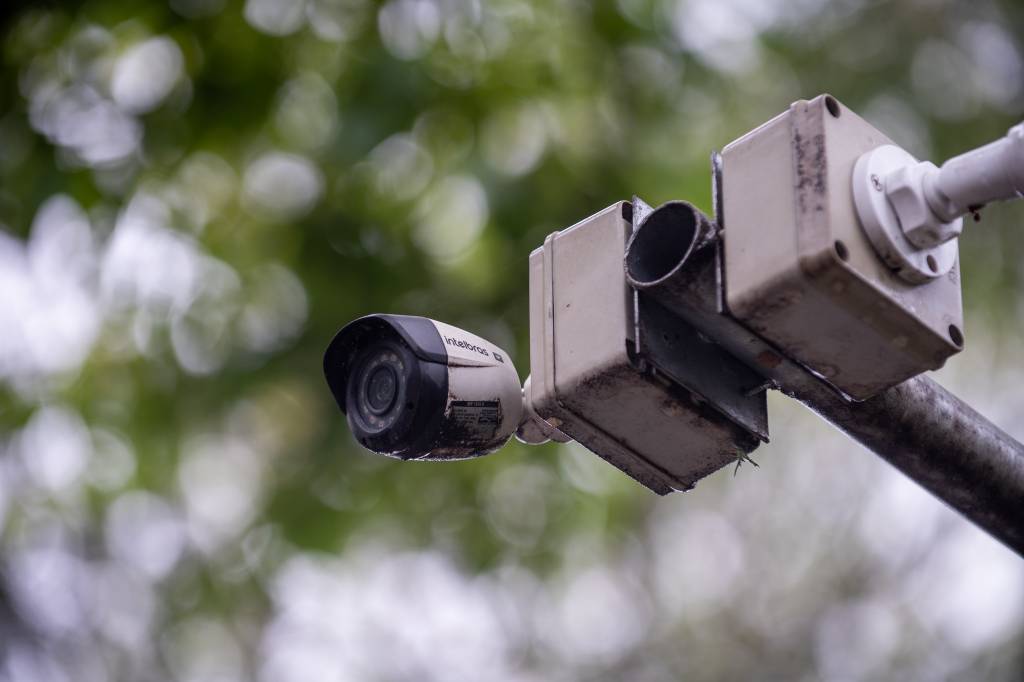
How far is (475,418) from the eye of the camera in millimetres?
1482

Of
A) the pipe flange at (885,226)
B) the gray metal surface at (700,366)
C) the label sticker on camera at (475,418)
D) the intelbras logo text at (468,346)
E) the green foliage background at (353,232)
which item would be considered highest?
the pipe flange at (885,226)

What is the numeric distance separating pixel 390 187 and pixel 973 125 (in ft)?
6.41

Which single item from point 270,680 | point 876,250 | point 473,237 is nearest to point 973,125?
point 473,237

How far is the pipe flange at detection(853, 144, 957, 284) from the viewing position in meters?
1.19

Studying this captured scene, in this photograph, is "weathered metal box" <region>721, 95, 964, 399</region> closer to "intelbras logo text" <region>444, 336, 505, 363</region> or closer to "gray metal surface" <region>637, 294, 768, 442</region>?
"gray metal surface" <region>637, 294, 768, 442</region>

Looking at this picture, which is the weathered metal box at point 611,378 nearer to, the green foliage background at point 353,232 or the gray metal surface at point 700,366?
the gray metal surface at point 700,366

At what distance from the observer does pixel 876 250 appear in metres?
1.20

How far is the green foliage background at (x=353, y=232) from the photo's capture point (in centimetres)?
264

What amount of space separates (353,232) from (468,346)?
1536 mm

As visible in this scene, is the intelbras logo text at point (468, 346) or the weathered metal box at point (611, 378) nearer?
the weathered metal box at point (611, 378)

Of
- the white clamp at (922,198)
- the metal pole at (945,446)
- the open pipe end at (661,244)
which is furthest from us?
the metal pole at (945,446)

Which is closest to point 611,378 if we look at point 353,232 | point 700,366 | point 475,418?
point 700,366

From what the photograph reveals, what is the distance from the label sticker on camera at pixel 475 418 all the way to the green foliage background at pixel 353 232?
1241 millimetres

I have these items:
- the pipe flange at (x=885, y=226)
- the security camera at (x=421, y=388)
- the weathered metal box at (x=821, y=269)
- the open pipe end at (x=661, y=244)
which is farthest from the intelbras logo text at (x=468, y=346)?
the pipe flange at (x=885, y=226)
